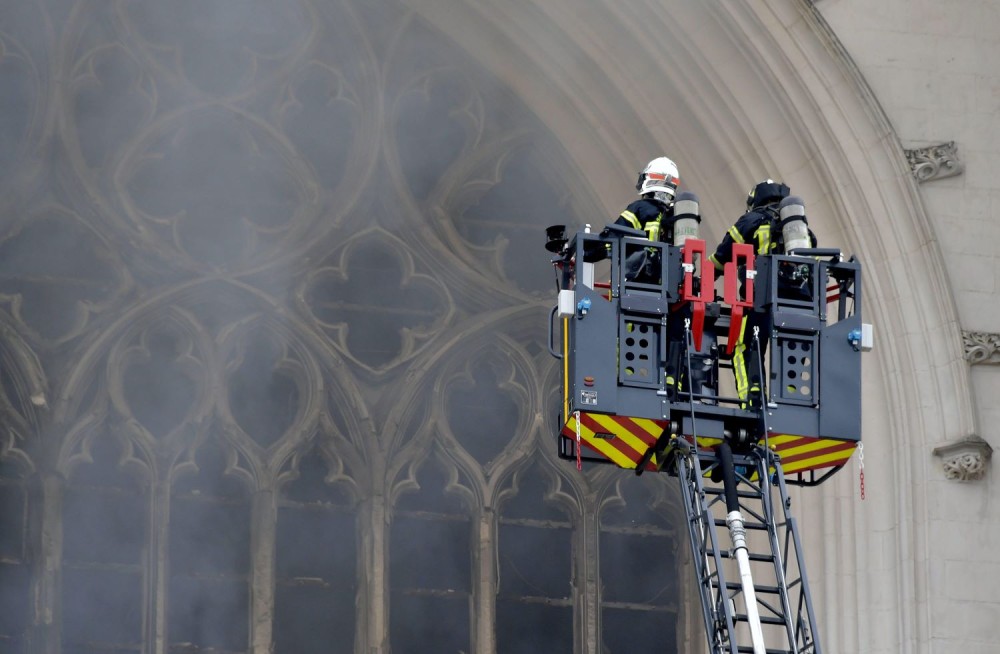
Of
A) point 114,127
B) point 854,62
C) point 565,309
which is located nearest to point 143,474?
point 114,127

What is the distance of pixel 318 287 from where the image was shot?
801 inches

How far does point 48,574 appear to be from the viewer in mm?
18969

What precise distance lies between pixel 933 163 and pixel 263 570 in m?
4.94

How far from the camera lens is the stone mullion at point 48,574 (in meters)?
18.8

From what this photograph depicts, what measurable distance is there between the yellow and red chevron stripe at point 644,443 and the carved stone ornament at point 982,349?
2009mm

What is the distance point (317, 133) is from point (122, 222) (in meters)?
1.54

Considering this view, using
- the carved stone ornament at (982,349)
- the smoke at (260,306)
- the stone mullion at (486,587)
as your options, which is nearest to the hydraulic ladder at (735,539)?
the carved stone ornament at (982,349)

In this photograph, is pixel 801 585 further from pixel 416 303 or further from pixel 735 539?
pixel 416 303

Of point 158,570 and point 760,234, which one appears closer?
point 760,234

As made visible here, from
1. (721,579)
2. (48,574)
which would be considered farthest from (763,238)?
(48,574)

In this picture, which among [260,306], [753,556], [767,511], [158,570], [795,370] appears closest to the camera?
[753,556]

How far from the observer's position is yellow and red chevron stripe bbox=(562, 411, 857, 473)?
1664 cm

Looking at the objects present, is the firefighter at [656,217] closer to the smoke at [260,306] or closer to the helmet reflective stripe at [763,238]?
the helmet reflective stripe at [763,238]

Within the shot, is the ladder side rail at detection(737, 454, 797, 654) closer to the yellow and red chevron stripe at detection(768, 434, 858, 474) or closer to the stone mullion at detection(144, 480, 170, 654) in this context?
→ the yellow and red chevron stripe at detection(768, 434, 858, 474)
